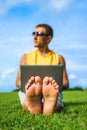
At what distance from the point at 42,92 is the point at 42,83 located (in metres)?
0.23

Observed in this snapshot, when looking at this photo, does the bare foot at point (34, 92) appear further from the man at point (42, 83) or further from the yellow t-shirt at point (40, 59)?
the yellow t-shirt at point (40, 59)

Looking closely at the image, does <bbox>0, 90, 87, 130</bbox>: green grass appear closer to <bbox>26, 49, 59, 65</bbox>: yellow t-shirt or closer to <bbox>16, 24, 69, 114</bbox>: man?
<bbox>16, 24, 69, 114</bbox>: man

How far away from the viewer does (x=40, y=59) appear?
24.5ft

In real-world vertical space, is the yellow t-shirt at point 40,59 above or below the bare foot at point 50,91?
above

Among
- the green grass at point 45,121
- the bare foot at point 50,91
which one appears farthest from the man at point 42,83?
the green grass at point 45,121

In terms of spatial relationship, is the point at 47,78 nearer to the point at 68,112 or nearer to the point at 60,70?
the point at 60,70

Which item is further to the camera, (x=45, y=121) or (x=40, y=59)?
(x=40, y=59)

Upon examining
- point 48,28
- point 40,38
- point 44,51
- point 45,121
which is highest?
point 48,28

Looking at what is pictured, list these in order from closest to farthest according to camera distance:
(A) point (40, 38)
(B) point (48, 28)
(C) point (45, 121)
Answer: (C) point (45, 121), (A) point (40, 38), (B) point (48, 28)

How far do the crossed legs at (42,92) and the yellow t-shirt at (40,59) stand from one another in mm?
910

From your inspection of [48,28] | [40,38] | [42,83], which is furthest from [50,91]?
[48,28]

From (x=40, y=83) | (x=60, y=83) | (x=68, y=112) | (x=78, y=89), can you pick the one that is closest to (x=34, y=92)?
(x=40, y=83)

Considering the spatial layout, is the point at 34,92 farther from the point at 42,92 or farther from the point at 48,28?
the point at 48,28

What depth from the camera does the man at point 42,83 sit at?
6402 millimetres
